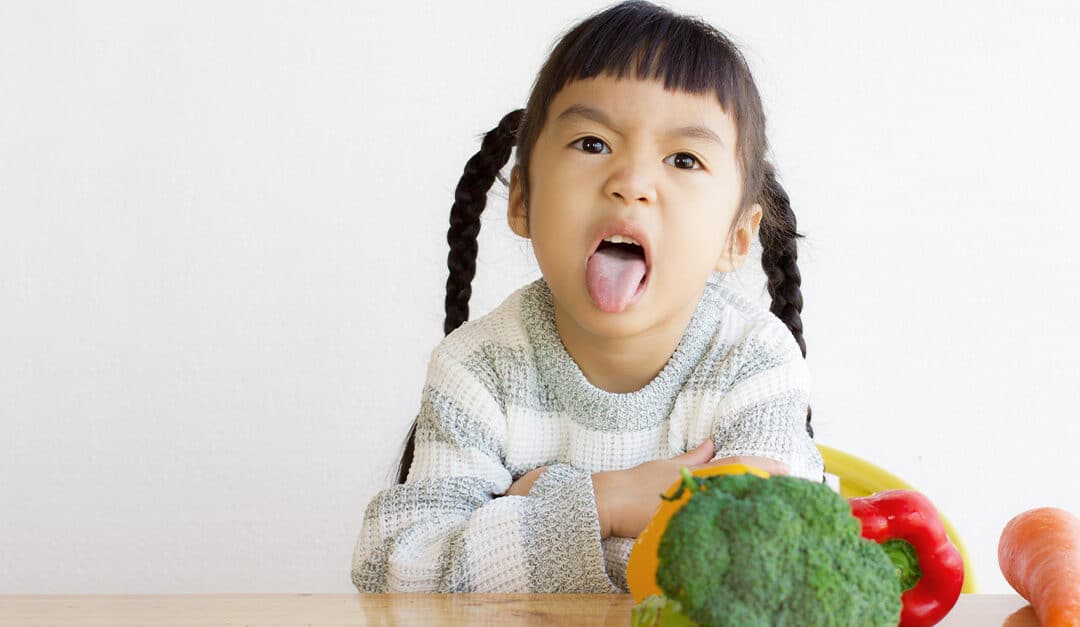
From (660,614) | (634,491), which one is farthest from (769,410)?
(660,614)

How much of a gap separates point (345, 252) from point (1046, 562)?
1259mm

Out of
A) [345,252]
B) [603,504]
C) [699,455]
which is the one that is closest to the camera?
[603,504]

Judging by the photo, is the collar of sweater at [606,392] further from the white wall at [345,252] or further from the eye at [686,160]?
the white wall at [345,252]

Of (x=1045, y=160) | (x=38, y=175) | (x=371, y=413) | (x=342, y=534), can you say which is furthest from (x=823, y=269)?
(x=38, y=175)

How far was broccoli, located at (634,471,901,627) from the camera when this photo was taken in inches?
22.3

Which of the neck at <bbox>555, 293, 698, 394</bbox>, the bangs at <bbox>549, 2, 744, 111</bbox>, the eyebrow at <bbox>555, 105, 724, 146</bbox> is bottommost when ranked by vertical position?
the neck at <bbox>555, 293, 698, 394</bbox>

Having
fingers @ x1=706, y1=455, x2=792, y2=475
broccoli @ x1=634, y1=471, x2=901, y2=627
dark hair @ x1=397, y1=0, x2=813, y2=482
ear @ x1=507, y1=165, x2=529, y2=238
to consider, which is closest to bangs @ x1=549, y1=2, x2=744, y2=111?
dark hair @ x1=397, y1=0, x2=813, y2=482

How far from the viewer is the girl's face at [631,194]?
1.04 m

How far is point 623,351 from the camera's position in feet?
3.85

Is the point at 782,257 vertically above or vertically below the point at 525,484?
above

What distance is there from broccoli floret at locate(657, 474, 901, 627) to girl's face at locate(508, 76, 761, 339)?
454mm

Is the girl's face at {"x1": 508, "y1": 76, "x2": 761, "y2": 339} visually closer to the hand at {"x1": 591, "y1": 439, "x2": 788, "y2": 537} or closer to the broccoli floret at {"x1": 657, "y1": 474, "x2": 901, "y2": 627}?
the hand at {"x1": 591, "y1": 439, "x2": 788, "y2": 537}

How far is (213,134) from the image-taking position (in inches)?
72.8

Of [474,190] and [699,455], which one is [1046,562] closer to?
[699,455]
